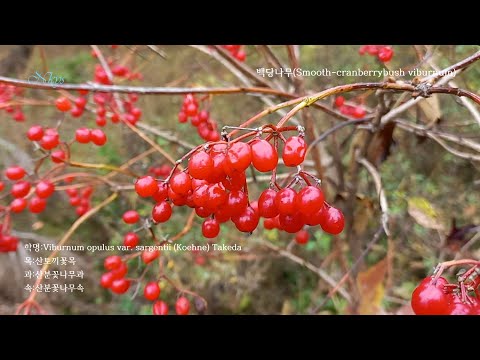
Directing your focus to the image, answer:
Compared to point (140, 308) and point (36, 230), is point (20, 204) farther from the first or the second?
point (36, 230)

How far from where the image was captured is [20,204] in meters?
1.11

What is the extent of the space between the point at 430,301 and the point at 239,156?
280 mm

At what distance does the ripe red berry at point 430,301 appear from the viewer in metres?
0.47

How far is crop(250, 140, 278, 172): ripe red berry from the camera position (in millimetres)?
500

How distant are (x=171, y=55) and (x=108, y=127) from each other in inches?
26.0

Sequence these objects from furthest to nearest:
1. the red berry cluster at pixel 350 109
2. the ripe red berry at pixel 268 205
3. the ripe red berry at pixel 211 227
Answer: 1. the red berry cluster at pixel 350 109
2. the ripe red berry at pixel 211 227
3. the ripe red berry at pixel 268 205

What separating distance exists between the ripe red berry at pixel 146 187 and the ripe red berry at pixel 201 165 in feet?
0.53

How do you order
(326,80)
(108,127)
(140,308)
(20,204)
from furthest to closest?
1. (108,127)
2. (326,80)
3. (140,308)
4. (20,204)

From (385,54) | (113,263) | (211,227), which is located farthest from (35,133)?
(385,54)

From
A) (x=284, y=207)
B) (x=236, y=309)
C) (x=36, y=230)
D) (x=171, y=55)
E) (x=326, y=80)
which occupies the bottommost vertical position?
(x=236, y=309)

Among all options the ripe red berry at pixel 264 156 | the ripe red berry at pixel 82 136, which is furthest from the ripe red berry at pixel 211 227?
the ripe red berry at pixel 82 136

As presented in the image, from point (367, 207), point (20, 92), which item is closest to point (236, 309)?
point (367, 207)

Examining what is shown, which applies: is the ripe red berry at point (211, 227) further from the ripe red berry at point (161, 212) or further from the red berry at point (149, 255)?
the red berry at point (149, 255)

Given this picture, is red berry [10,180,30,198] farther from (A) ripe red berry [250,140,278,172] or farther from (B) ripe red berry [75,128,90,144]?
(A) ripe red berry [250,140,278,172]
